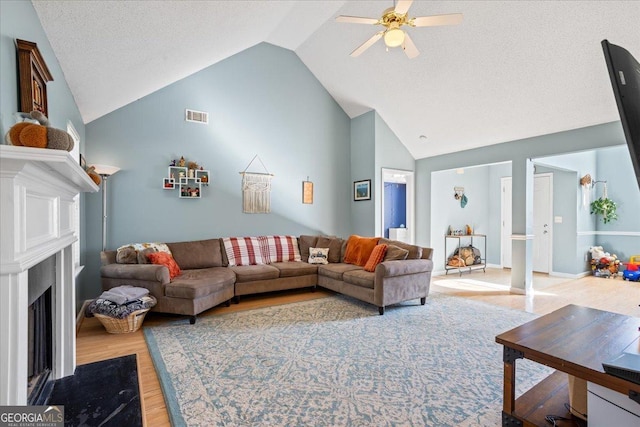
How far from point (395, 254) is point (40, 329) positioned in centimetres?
343

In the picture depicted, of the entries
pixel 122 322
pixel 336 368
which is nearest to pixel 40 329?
pixel 122 322

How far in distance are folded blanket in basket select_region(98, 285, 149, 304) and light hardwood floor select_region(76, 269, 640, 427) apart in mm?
352

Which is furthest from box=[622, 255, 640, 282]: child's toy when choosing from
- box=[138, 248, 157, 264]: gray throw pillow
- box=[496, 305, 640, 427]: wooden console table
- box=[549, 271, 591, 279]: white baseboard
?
box=[138, 248, 157, 264]: gray throw pillow

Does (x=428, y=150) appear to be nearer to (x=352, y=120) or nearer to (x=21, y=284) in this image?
(x=352, y=120)

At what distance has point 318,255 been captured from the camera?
16.0ft

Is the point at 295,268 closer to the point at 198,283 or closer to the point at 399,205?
the point at 198,283

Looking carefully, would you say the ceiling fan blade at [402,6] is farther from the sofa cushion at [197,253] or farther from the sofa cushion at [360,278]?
the sofa cushion at [197,253]

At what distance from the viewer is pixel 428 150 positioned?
5770 millimetres

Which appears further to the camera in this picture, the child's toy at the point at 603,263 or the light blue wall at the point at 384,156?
the child's toy at the point at 603,263

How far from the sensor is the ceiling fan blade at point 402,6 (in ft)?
7.73

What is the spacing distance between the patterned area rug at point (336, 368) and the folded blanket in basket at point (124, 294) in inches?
15.8

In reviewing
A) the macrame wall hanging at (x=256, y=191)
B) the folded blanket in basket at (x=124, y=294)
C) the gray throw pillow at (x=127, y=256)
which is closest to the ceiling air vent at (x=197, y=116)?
the macrame wall hanging at (x=256, y=191)

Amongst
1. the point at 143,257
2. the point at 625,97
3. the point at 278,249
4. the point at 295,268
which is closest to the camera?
the point at 625,97

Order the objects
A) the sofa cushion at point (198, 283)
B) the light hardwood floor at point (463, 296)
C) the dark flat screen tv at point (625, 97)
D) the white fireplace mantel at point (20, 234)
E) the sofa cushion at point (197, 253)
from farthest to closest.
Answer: the sofa cushion at point (197, 253)
the sofa cushion at point (198, 283)
the light hardwood floor at point (463, 296)
the white fireplace mantel at point (20, 234)
the dark flat screen tv at point (625, 97)
